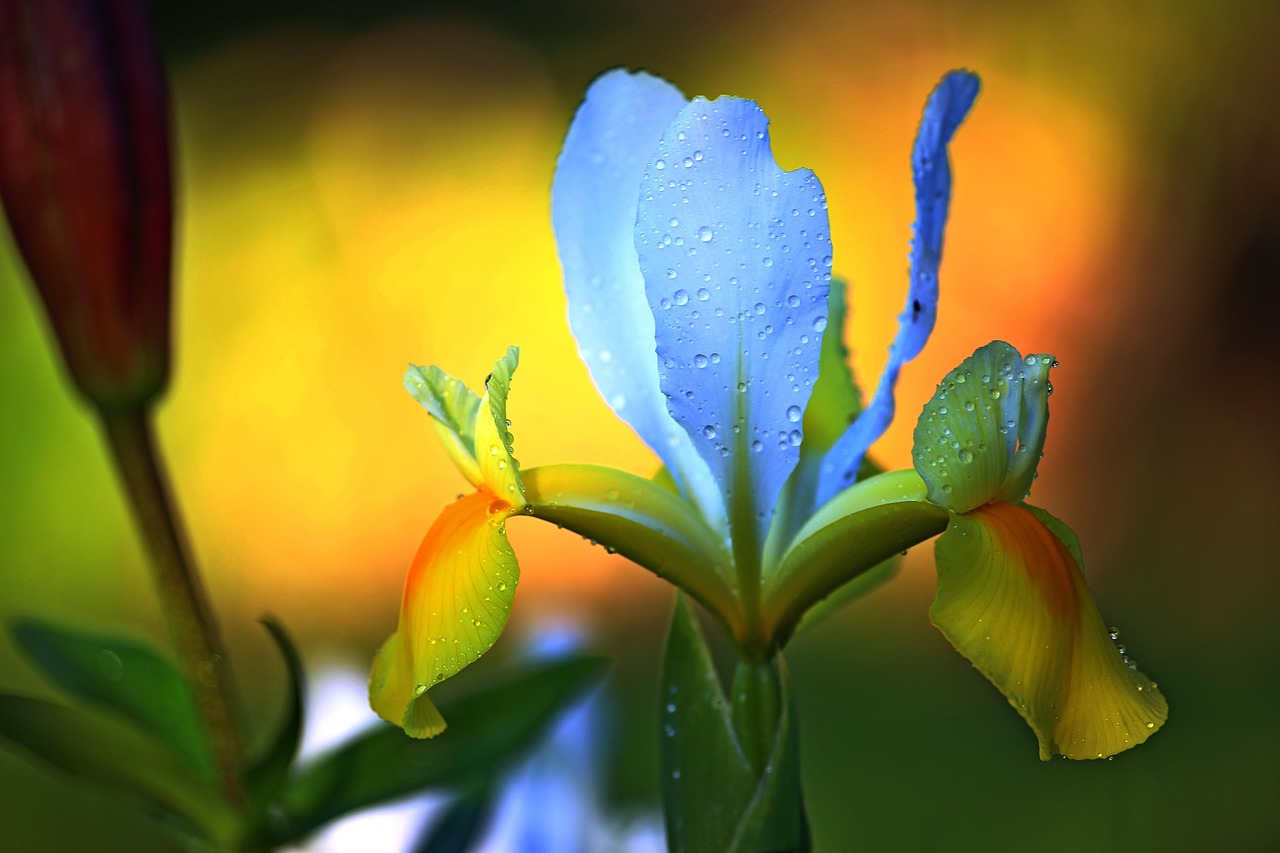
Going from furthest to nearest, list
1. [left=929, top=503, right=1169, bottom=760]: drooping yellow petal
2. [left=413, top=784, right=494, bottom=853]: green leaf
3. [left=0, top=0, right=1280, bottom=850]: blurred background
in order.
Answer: [left=0, top=0, right=1280, bottom=850]: blurred background < [left=413, top=784, right=494, bottom=853]: green leaf < [left=929, top=503, right=1169, bottom=760]: drooping yellow petal

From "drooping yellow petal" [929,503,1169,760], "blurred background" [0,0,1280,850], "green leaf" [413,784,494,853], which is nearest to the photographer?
"drooping yellow petal" [929,503,1169,760]

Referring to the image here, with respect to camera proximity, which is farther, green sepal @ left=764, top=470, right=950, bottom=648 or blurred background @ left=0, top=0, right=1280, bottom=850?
blurred background @ left=0, top=0, right=1280, bottom=850

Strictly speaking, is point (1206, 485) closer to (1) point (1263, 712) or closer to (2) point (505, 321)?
(1) point (1263, 712)

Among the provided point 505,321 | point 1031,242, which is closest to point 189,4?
point 505,321

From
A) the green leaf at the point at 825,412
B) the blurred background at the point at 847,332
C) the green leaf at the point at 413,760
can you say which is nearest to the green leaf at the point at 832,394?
the green leaf at the point at 825,412

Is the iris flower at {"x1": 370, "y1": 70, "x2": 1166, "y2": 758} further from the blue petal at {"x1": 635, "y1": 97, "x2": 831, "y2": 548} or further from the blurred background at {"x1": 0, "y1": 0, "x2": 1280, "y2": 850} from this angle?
the blurred background at {"x1": 0, "y1": 0, "x2": 1280, "y2": 850}

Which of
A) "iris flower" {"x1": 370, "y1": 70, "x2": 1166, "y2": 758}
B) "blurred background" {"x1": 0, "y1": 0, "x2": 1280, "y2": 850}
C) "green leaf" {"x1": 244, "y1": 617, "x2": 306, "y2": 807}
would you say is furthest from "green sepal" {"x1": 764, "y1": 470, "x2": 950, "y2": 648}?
"blurred background" {"x1": 0, "y1": 0, "x2": 1280, "y2": 850}
